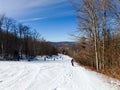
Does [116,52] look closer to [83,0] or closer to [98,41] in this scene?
[98,41]

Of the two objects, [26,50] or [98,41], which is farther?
[26,50]

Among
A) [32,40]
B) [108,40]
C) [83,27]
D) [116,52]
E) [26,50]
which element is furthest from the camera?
[32,40]

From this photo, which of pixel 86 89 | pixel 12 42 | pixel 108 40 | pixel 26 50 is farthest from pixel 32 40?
pixel 86 89

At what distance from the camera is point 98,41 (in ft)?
91.7

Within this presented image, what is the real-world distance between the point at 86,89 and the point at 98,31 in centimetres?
1519

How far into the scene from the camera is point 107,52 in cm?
2797

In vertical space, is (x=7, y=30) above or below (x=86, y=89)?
above

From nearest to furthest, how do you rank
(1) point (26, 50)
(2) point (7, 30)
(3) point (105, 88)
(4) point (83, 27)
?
(3) point (105, 88), (4) point (83, 27), (2) point (7, 30), (1) point (26, 50)

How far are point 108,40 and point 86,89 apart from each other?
18552 millimetres

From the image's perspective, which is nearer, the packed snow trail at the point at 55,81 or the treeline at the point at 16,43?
the packed snow trail at the point at 55,81

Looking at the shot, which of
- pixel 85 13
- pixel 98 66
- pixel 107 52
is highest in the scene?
pixel 85 13

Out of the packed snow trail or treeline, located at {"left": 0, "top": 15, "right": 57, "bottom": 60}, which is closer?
the packed snow trail

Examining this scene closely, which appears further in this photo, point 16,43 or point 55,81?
point 16,43

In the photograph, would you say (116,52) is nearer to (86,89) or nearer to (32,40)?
(86,89)
